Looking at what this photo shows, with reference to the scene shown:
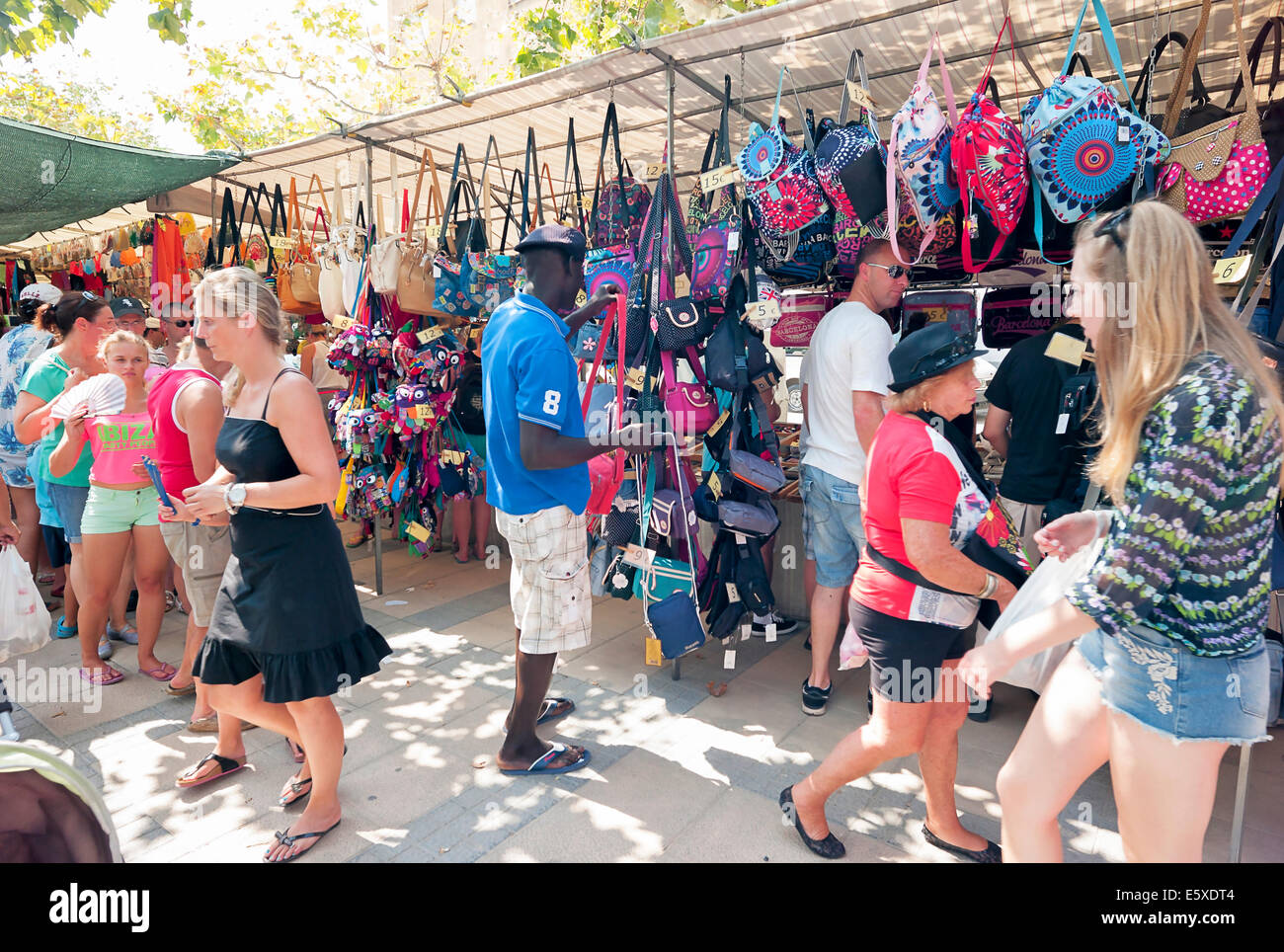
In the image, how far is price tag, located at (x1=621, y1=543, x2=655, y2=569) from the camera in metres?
3.28

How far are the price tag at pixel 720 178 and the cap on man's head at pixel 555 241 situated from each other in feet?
2.58

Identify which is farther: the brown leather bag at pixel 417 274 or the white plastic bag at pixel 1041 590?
the brown leather bag at pixel 417 274

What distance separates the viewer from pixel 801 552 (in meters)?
4.75

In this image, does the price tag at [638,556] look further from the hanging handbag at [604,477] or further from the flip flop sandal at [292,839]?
the flip flop sandal at [292,839]

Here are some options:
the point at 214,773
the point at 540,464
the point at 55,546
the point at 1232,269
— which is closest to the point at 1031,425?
the point at 1232,269

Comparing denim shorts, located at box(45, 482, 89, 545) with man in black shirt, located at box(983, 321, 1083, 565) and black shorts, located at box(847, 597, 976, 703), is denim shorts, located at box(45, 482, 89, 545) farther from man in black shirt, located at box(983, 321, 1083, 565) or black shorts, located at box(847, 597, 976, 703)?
man in black shirt, located at box(983, 321, 1083, 565)

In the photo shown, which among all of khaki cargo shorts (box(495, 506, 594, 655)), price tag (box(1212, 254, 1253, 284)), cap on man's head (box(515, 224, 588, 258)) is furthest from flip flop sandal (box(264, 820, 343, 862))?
price tag (box(1212, 254, 1253, 284))

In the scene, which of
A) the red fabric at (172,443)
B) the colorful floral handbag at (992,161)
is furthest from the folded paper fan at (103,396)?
the colorful floral handbag at (992,161)

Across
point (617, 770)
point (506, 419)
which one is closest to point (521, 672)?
point (617, 770)

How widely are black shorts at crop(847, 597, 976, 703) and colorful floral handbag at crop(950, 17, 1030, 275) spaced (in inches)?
63.6

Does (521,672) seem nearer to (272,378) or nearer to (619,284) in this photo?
(272,378)

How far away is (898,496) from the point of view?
2.10 meters

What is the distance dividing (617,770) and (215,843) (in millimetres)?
1448

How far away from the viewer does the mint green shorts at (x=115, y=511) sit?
11.7 ft
